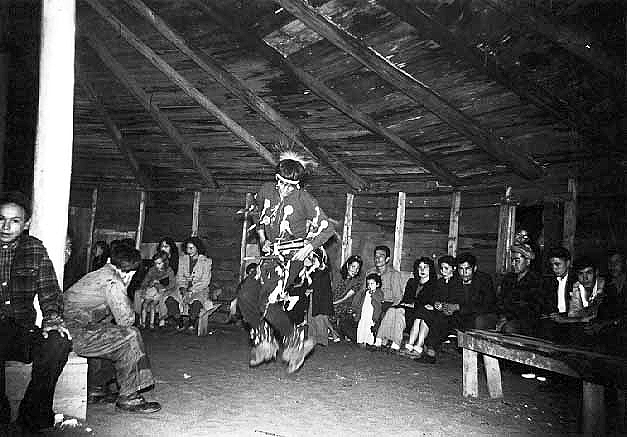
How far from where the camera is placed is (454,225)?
369 inches

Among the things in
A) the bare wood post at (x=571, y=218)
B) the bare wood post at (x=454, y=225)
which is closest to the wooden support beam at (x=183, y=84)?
the bare wood post at (x=454, y=225)

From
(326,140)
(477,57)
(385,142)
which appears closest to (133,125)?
(326,140)

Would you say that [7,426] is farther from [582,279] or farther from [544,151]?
[544,151]

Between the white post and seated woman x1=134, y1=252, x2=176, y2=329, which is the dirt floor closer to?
the white post

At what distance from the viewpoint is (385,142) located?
29.1 feet

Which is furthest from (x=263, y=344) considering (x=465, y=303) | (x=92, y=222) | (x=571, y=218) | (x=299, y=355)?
(x=92, y=222)

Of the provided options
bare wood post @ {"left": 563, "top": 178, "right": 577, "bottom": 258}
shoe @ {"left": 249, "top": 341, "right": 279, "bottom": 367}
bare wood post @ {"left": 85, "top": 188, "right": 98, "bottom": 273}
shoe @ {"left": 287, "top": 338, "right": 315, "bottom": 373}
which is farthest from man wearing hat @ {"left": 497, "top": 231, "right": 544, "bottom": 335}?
bare wood post @ {"left": 85, "top": 188, "right": 98, "bottom": 273}

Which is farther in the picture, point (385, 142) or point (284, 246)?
point (385, 142)

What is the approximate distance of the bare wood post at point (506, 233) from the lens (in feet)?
27.9

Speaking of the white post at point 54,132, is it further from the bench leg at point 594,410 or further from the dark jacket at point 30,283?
the bench leg at point 594,410

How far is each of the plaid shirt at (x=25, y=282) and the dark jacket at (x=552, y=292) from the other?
4.88 metres

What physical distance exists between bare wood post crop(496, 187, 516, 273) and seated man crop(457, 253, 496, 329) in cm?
79

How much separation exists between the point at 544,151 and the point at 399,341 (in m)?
2.83

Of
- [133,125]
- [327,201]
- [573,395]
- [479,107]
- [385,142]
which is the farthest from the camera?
[327,201]
